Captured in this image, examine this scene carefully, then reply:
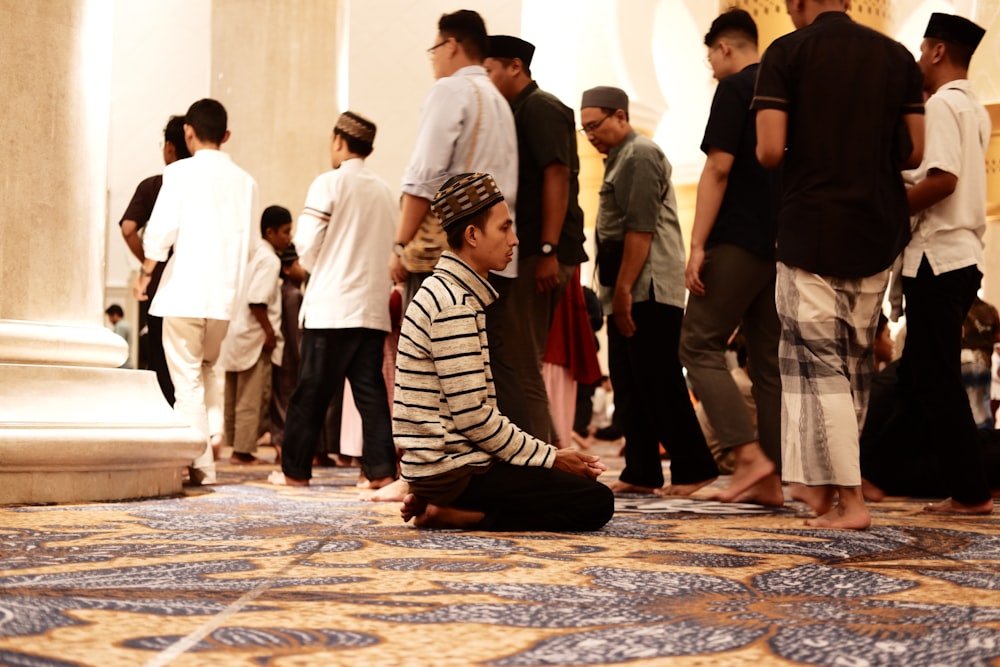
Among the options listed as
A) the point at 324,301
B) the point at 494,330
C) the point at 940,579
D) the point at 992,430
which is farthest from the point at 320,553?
the point at 992,430

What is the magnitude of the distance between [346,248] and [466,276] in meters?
1.98

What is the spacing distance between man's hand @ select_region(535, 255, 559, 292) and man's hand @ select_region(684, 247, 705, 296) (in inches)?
19.6

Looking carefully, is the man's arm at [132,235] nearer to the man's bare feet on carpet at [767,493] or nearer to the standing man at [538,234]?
the standing man at [538,234]

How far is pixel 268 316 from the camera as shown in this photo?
7.38m

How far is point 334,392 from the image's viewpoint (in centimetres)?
504

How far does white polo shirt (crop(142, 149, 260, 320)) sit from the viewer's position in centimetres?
510

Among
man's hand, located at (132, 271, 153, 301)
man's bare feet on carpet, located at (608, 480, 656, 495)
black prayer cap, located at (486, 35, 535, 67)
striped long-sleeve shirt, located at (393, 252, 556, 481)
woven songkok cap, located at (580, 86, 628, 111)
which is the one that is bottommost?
man's bare feet on carpet, located at (608, 480, 656, 495)

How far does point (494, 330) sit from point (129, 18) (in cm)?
1394

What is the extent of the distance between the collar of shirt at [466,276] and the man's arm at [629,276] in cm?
157

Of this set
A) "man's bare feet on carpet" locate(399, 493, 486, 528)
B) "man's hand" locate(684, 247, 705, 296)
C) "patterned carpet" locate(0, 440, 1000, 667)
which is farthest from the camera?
"man's hand" locate(684, 247, 705, 296)

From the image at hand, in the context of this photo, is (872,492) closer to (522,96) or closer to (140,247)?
(522,96)

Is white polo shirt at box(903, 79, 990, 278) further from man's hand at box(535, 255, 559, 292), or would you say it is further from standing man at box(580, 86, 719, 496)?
man's hand at box(535, 255, 559, 292)

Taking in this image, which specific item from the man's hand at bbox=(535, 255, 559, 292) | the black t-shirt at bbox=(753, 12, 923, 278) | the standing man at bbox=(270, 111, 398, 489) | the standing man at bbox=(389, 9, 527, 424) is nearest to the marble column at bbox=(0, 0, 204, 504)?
the standing man at bbox=(270, 111, 398, 489)

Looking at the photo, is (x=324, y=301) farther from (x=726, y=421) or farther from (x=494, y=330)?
(x=726, y=421)
